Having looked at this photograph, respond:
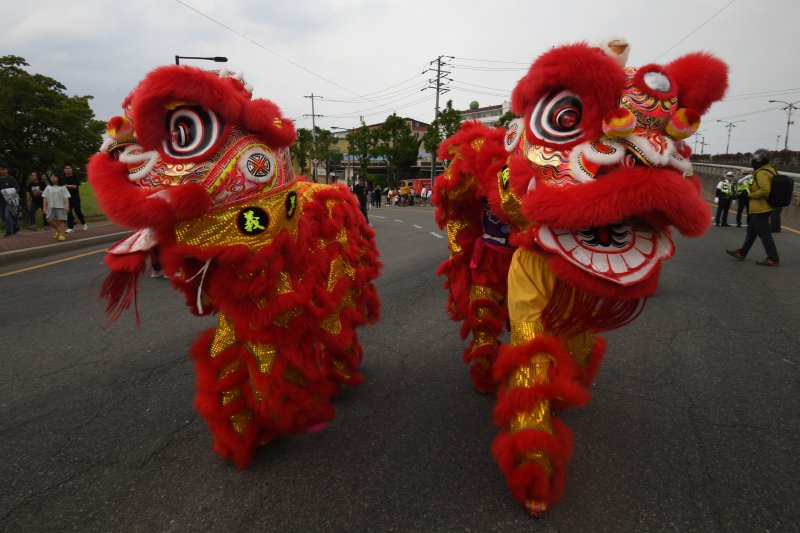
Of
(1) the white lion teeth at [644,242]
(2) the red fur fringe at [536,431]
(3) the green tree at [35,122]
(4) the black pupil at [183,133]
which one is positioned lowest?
(2) the red fur fringe at [536,431]

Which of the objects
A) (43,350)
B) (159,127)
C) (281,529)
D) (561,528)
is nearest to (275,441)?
(281,529)

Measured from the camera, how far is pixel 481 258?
9.29 ft

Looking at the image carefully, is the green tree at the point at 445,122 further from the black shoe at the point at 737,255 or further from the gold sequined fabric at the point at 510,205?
the gold sequined fabric at the point at 510,205

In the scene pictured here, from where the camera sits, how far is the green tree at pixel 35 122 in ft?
40.2

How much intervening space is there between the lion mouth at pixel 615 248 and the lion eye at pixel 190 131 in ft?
4.74

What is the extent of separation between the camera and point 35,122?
12727 mm

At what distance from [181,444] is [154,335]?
2040 mm

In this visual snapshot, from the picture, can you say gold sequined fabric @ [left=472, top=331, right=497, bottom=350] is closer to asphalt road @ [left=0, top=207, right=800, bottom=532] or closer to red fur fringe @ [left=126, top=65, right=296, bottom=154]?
asphalt road @ [left=0, top=207, right=800, bottom=532]

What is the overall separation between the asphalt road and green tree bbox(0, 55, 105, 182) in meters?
11.4

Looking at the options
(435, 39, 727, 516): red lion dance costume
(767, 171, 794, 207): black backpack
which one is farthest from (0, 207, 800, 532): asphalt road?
(767, 171, 794, 207): black backpack

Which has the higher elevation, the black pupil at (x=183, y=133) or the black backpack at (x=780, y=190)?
the black pupil at (x=183, y=133)

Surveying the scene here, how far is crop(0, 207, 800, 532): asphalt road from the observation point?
1.88 meters

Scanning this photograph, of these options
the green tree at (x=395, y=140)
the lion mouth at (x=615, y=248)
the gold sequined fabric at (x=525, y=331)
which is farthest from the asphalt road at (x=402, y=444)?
the green tree at (x=395, y=140)

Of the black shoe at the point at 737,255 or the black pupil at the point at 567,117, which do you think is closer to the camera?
the black pupil at the point at 567,117
